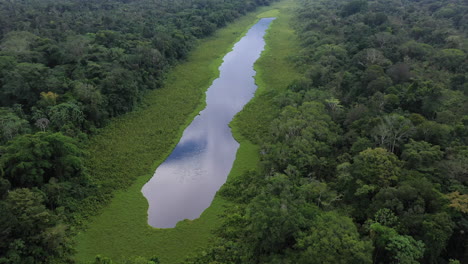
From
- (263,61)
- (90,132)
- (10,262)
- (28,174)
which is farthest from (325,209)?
(263,61)

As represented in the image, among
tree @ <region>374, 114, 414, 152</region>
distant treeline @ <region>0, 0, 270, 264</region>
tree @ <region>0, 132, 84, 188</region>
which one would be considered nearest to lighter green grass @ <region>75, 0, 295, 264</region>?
distant treeline @ <region>0, 0, 270, 264</region>

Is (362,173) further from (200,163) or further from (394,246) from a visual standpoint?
(200,163)

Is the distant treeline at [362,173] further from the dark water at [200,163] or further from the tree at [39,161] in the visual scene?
the tree at [39,161]

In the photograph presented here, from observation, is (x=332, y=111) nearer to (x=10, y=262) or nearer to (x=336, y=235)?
(x=336, y=235)

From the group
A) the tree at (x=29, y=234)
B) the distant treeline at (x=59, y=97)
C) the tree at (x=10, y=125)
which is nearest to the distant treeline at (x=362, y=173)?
the tree at (x=29, y=234)

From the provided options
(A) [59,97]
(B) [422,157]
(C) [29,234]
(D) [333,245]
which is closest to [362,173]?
(B) [422,157]

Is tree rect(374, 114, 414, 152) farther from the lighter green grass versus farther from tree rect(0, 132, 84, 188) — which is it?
tree rect(0, 132, 84, 188)
